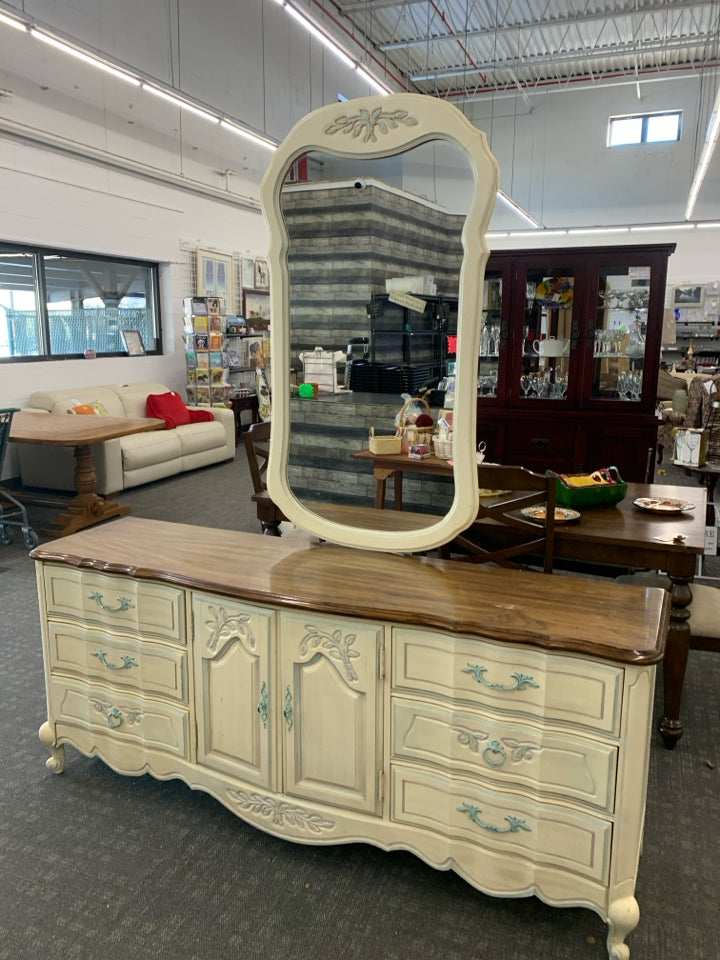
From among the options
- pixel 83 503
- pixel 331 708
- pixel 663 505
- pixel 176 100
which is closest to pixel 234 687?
pixel 331 708

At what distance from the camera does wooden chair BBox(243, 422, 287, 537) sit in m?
3.06

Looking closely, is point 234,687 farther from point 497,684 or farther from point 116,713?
point 497,684

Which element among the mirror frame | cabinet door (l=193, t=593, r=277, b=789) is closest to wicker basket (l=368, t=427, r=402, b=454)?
the mirror frame

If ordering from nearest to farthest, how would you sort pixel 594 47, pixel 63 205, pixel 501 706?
pixel 501 706 < pixel 63 205 < pixel 594 47

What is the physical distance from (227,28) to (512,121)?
673 cm

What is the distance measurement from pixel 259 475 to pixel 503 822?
192cm

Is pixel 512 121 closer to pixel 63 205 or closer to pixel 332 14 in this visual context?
pixel 332 14

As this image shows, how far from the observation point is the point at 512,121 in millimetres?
12898

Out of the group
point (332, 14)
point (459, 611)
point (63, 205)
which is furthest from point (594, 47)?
point (459, 611)

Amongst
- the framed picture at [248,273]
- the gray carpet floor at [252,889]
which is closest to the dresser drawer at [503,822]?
the gray carpet floor at [252,889]

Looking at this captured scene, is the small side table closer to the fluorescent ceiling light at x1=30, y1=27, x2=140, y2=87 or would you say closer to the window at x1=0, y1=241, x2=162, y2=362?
the window at x1=0, y1=241, x2=162, y2=362

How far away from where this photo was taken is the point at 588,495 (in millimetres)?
3008

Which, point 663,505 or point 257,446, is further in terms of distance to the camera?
point 257,446

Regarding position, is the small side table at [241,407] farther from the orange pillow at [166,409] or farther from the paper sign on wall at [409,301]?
the paper sign on wall at [409,301]
